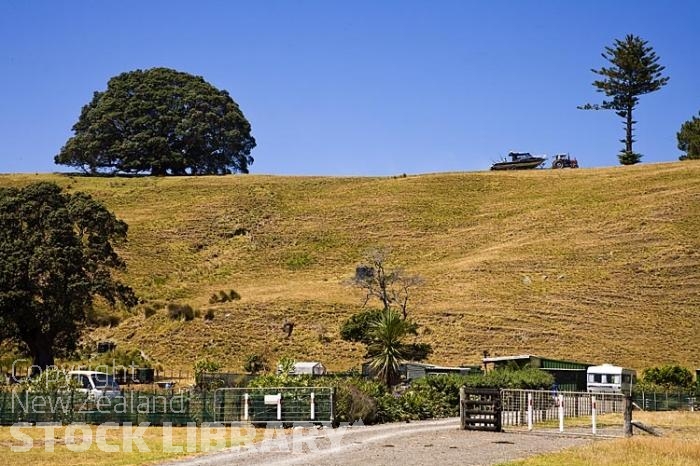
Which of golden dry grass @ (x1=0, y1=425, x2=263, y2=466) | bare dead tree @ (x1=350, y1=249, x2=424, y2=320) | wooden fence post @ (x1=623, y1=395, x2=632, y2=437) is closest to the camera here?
golden dry grass @ (x1=0, y1=425, x2=263, y2=466)

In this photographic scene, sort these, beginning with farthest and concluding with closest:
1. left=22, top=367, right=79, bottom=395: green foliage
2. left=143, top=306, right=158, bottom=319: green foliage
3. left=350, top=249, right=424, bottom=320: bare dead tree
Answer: left=143, top=306, right=158, bottom=319: green foliage < left=350, top=249, right=424, bottom=320: bare dead tree < left=22, top=367, right=79, bottom=395: green foliage

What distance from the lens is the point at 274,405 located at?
29.9 metres

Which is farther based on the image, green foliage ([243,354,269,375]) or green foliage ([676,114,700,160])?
green foliage ([676,114,700,160])

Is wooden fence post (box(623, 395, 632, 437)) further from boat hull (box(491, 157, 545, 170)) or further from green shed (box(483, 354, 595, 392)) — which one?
boat hull (box(491, 157, 545, 170))

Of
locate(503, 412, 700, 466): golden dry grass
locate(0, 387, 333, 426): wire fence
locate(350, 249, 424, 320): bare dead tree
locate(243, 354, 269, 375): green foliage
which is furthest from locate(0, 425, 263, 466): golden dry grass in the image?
locate(350, 249, 424, 320): bare dead tree

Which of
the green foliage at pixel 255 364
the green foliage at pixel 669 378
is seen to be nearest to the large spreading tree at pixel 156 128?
the green foliage at pixel 255 364

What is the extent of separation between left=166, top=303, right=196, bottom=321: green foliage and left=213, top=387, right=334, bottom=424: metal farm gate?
43645 mm

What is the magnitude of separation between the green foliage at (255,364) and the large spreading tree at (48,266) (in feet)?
25.7

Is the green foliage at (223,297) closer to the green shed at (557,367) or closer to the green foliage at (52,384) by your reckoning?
the green shed at (557,367)

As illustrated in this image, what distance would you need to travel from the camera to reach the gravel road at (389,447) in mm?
21016

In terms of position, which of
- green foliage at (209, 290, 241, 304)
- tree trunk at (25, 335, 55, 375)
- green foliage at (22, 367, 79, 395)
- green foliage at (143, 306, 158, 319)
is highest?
green foliage at (209, 290, 241, 304)

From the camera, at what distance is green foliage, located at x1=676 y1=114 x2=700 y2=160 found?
13388cm

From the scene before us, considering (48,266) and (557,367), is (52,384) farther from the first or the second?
(557,367)

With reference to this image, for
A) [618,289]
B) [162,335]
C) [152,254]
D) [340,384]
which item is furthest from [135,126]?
[340,384]
